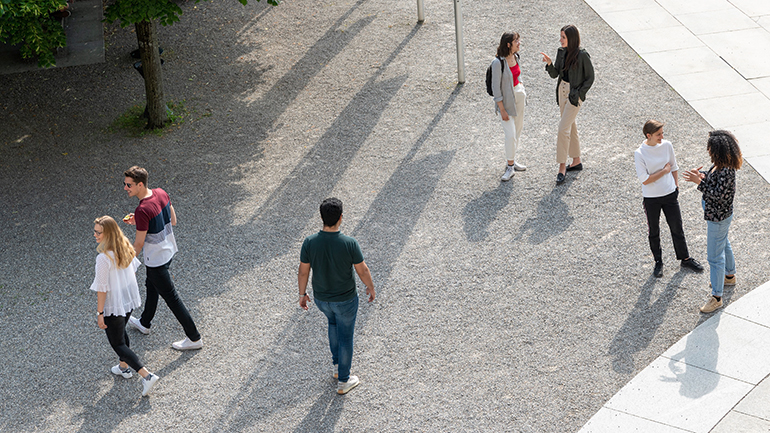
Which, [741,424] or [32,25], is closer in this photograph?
[741,424]

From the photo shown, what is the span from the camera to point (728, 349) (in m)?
6.16

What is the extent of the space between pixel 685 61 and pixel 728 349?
6.28m

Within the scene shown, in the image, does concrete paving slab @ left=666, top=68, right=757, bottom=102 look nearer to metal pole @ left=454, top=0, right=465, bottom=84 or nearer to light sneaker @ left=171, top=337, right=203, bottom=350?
metal pole @ left=454, top=0, right=465, bottom=84

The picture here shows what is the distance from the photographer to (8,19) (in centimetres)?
741

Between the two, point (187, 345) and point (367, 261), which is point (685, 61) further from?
point (187, 345)

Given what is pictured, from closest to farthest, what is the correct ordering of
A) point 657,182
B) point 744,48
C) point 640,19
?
point 657,182, point 744,48, point 640,19

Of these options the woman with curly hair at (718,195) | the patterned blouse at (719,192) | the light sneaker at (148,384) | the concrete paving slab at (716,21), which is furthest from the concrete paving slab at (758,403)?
the concrete paving slab at (716,21)

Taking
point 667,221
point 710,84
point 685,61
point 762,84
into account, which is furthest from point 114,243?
point 762,84

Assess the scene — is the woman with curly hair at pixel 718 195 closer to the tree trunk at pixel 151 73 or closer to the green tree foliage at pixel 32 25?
the green tree foliage at pixel 32 25

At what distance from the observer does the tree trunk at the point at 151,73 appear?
32.4ft

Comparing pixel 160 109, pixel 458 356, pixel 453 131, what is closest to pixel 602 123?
pixel 453 131

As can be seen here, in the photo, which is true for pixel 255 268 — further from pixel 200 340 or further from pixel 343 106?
pixel 343 106

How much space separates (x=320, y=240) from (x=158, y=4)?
4.97 metres

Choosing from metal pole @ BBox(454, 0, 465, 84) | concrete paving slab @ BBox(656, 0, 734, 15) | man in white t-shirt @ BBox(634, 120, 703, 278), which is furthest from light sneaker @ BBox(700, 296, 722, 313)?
concrete paving slab @ BBox(656, 0, 734, 15)
